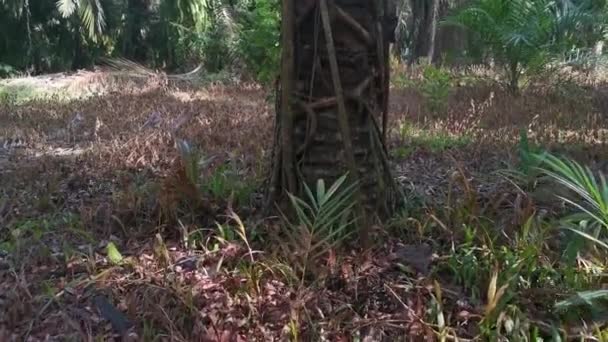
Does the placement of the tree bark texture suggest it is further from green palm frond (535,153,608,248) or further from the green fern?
green palm frond (535,153,608,248)

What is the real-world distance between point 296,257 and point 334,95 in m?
0.96

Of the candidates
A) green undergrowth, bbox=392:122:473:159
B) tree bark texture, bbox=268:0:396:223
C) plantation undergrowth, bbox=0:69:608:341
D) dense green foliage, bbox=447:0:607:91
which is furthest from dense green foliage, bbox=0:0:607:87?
tree bark texture, bbox=268:0:396:223

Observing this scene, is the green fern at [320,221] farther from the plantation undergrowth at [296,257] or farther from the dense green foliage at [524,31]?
the dense green foliage at [524,31]

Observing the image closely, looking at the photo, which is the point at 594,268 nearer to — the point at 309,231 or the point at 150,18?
the point at 309,231

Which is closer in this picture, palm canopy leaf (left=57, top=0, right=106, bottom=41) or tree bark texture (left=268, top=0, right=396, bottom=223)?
tree bark texture (left=268, top=0, right=396, bottom=223)

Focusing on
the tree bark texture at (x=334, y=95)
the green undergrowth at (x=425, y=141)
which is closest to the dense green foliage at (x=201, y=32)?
the green undergrowth at (x=425, y=141)

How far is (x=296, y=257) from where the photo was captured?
3355 mm

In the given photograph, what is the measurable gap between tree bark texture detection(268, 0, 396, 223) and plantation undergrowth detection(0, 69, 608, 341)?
17 cm

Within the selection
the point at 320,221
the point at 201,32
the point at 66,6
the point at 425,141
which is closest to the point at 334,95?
the point at 320,221

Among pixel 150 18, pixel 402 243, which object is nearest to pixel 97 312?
pixel 402 243

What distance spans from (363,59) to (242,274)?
1354 mm

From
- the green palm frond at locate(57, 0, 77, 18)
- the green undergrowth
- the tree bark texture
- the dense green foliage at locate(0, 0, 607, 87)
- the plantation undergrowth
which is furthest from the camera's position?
the green palm frond at locate(57, 0, 77, 18)

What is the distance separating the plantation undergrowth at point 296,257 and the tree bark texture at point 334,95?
0.56ft

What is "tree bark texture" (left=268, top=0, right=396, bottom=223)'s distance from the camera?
3770 mm
